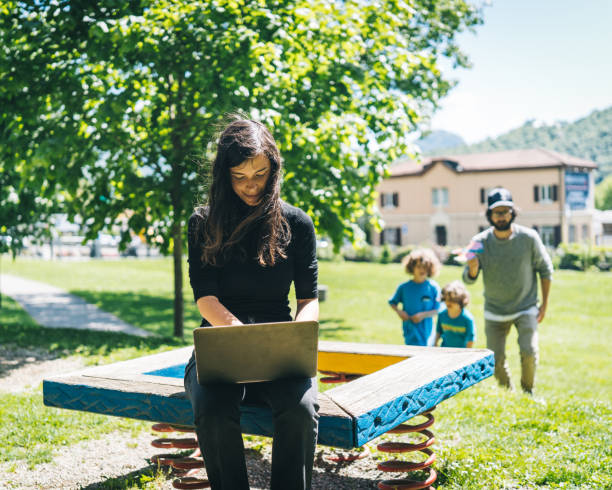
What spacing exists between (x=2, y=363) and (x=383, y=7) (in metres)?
6.65

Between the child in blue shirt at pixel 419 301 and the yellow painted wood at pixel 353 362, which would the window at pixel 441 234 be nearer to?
the child in blue shirt at pixel 419 301

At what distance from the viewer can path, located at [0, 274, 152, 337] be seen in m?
12.9

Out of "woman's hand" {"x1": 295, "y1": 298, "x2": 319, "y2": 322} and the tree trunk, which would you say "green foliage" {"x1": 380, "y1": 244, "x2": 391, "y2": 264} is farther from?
"woman's hand" {"x1": 295, "y1": 298, "x2": 319, "y2": 322}

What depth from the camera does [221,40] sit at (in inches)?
306

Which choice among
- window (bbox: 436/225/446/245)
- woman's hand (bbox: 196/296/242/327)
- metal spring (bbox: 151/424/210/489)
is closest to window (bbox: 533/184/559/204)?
window (bbox: 436/225/446/245)

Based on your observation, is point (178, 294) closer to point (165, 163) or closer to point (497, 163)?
point (165, 163)

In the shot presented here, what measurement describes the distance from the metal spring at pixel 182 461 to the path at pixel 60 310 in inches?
255

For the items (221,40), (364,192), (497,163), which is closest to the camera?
(221,40)

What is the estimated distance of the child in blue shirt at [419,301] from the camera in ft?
21.9

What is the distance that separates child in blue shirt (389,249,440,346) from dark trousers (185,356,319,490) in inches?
150

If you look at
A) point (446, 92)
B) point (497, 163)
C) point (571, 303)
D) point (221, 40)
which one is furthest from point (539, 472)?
point (497, 163)

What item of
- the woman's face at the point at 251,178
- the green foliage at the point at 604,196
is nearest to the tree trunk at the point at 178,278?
the woman's face at the point at 251,178

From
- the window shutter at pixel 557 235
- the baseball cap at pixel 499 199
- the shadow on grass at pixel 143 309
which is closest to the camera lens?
the baseball cap at pixel 499 199

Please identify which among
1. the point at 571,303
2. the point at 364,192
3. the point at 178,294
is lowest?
the point at 571,303
